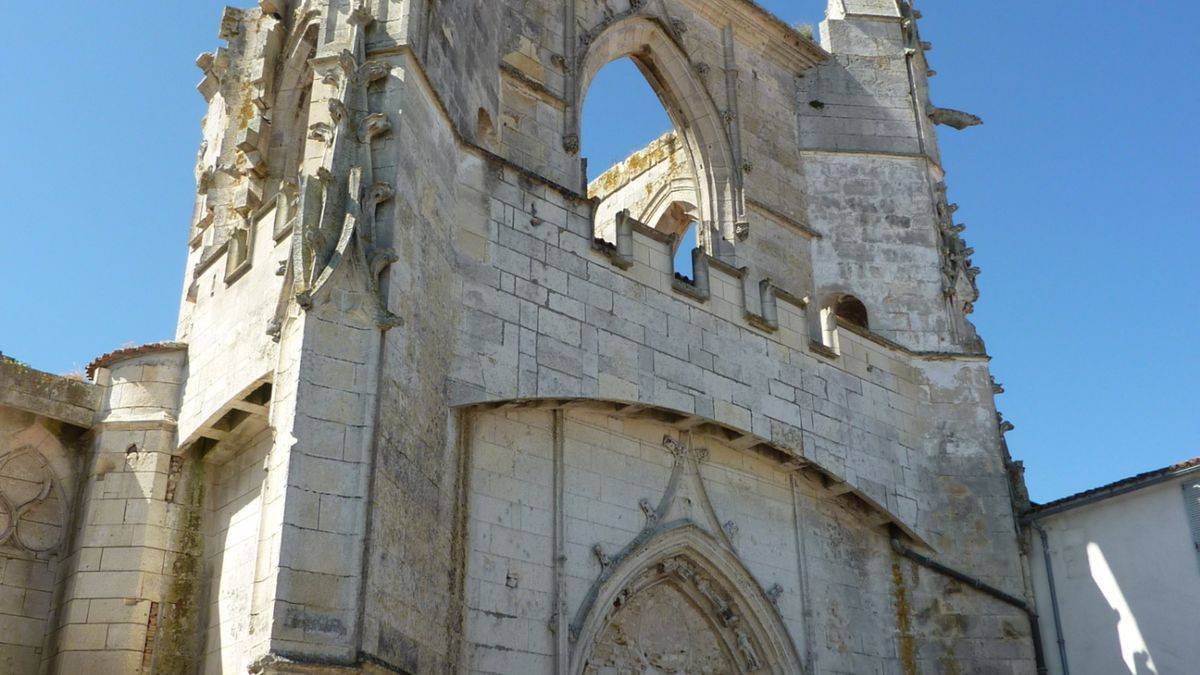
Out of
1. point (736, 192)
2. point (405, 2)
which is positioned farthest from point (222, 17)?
point (736, 192)

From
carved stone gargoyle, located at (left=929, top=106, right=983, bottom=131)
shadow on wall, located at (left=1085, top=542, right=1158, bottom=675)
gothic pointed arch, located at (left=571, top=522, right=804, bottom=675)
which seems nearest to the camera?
gothic pointed arch, located at (left=571, top=522, right=804, bottom=675)

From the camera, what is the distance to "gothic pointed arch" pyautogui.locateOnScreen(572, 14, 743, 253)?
1377 centimetres

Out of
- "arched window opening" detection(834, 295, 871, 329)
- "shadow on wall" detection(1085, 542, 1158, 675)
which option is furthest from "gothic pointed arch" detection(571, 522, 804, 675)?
"arched window opening" detection(834, 295, 871, 329)

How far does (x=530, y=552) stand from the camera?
31.0 feet

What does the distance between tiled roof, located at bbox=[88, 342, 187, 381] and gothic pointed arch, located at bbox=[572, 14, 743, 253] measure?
5.56 meters

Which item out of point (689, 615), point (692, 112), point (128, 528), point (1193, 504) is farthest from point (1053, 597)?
point (128, 528)

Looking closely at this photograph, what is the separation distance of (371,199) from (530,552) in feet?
8.95

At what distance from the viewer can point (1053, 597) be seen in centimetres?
1223

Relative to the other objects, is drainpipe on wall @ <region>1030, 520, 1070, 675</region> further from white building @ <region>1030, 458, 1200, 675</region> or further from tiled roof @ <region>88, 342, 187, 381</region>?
tiled roof @ <region>88, 342, 187, 381</region>

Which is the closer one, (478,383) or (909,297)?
(478,383)

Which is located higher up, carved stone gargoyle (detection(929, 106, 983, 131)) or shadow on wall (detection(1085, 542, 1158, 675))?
carved stone gargoyle (detection(929, 106, 983, 131))

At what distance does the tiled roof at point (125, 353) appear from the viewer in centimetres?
968

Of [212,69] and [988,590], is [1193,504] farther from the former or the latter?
[212,69]

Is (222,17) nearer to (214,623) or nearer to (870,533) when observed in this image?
(214,623)
